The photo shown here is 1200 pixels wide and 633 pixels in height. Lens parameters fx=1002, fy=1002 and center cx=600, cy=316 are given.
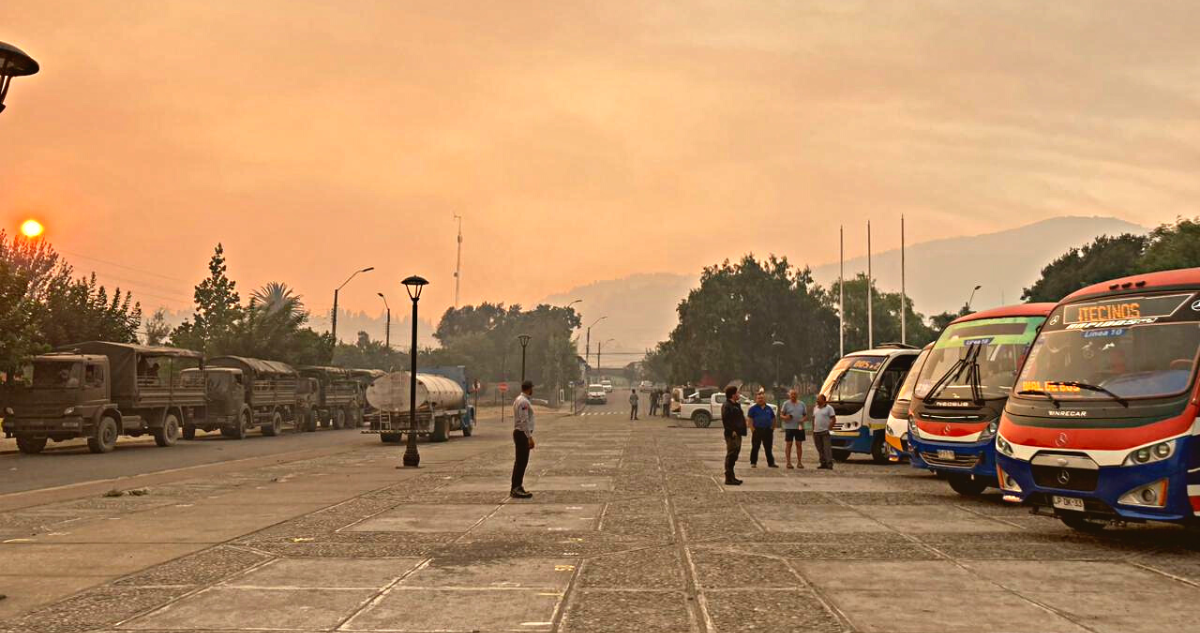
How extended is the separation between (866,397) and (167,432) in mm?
22311

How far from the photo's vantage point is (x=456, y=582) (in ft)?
28.6

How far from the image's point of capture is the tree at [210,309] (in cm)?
6159

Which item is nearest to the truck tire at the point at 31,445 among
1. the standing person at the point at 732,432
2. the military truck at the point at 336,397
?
the military truck at the point at 336,397

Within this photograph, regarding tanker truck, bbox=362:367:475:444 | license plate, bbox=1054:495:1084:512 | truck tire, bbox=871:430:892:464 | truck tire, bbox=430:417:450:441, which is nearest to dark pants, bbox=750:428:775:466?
truck tire, bbox=871:430:892:464

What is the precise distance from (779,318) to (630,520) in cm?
7975

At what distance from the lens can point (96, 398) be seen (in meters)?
28.9

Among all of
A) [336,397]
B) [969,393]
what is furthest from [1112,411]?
[336,397]

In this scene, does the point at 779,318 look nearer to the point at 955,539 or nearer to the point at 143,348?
the point at 143,348

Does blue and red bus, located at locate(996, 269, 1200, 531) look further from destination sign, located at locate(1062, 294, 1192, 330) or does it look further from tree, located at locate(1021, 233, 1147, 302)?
tree, located at locate(1021, 233, 1147, 302)

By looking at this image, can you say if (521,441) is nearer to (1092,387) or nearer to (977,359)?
(977,359)

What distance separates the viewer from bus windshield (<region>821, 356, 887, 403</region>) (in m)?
25.0

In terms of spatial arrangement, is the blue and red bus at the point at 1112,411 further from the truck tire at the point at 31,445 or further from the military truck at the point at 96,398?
the truck tire at the point at 31,445

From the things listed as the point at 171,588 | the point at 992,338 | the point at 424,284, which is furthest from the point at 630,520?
the point at 424,284

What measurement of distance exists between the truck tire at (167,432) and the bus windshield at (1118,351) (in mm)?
28040
